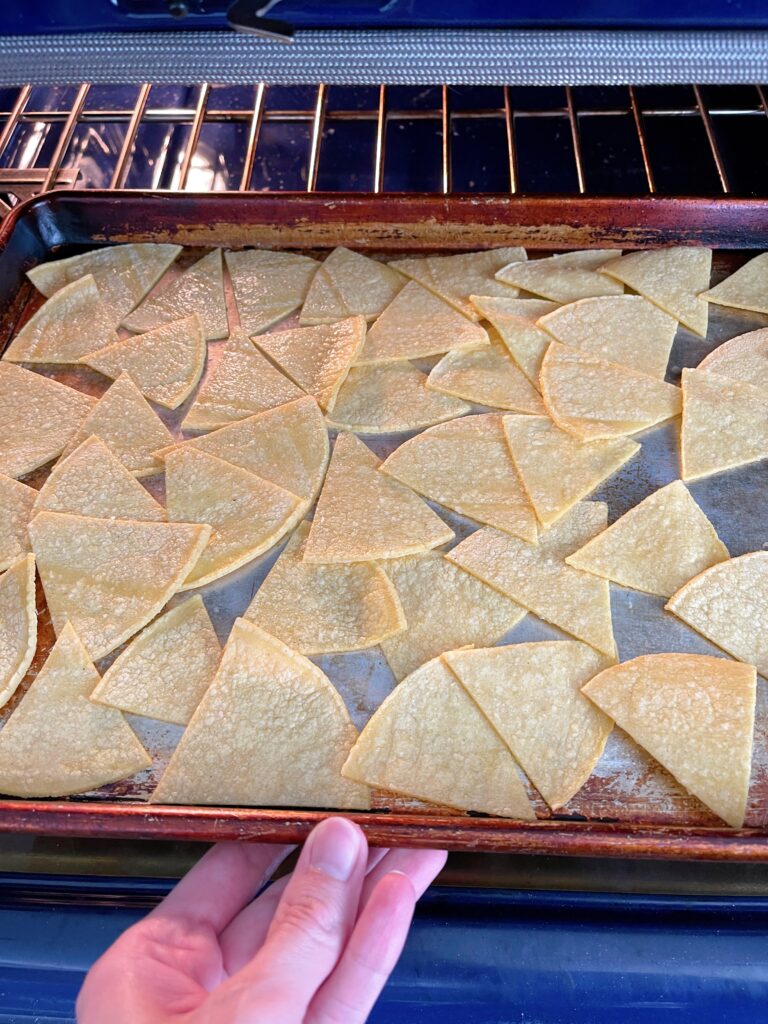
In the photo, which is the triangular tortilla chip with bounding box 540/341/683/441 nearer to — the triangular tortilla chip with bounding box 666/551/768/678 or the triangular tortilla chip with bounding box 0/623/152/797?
the triangular tortilla chip with bounding box 666/551/768/678

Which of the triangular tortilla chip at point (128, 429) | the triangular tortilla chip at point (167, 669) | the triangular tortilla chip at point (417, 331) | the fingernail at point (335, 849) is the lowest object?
the fingernail at point (335, 849)

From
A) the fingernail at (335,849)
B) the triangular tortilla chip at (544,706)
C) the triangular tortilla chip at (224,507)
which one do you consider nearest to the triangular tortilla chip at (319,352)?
the triangular tortilla chip at (224,507)

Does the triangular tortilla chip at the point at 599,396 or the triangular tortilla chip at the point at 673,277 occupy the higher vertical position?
the triangular tortilla chip at the point at 673,277

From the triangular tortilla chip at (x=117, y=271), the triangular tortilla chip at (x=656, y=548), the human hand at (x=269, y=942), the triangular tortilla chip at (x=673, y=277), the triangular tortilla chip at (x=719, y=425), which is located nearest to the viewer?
the human hand at (x=269, y=942)

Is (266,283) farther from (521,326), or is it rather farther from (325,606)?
(325,606)

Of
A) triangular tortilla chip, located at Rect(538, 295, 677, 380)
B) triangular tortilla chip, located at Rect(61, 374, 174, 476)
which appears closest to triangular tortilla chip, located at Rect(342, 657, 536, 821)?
triangular tortilla chip, located at Rect(61, 374, 174, 476)

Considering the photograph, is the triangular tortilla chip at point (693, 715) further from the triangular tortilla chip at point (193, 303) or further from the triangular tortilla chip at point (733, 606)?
the triangular tortilla chip at point (193, 303)

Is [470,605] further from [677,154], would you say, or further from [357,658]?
[677,154]

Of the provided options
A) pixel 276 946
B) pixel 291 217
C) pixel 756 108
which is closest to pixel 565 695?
pixel 276 946
